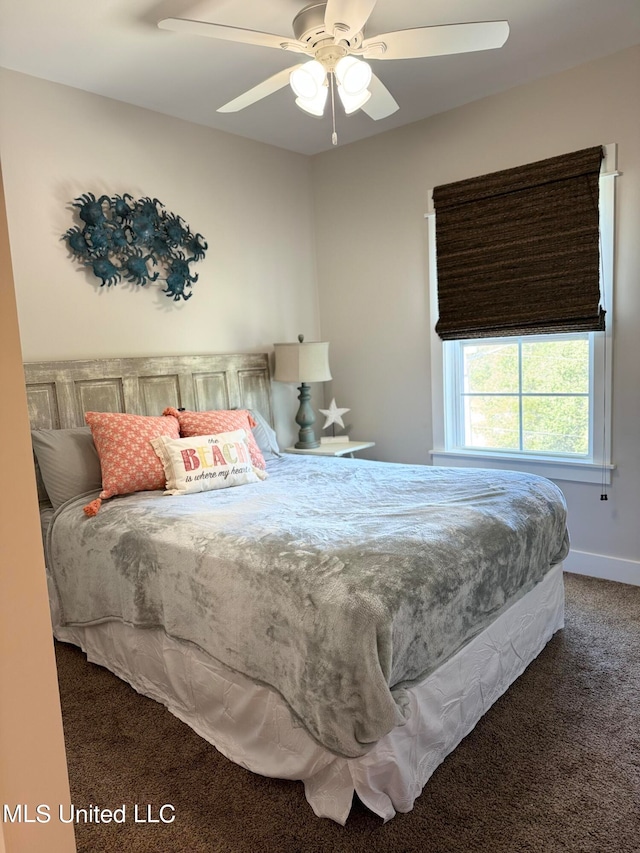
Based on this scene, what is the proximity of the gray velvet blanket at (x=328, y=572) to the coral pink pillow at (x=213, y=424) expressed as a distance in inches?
14.0

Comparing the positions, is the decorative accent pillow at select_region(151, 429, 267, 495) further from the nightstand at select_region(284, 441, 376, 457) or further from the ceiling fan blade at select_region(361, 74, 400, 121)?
the ceiling fan blade at select_region(361, 74, 400, 121)

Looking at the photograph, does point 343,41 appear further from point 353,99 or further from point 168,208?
point 168,208

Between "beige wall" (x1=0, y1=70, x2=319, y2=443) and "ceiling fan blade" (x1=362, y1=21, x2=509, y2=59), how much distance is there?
64.5 inches

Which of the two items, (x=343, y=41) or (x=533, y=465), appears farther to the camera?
(x=533, y=465)

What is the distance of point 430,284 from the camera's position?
3.63 m

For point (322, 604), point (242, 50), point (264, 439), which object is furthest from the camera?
point (264, 439)

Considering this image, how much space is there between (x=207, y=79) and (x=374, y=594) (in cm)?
267

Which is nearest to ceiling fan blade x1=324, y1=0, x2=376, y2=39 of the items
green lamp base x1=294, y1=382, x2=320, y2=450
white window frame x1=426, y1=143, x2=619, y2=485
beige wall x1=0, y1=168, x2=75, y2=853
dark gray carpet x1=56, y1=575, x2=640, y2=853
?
beige wall x1=0, y1=168, x2=75, y2=853

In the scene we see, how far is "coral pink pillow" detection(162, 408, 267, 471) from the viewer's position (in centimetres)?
297

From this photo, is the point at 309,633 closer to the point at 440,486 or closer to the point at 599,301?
the point at 440,486

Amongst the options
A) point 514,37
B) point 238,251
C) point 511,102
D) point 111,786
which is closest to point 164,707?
point 111,786

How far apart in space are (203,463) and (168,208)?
1.60m

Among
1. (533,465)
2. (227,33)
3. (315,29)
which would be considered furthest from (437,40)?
(533,465)

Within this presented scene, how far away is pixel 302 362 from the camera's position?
367cm
